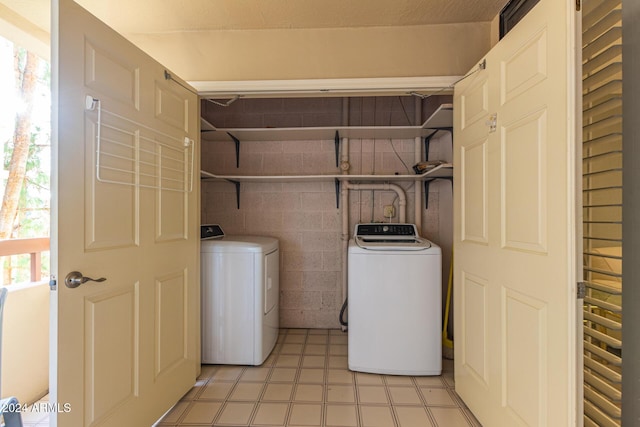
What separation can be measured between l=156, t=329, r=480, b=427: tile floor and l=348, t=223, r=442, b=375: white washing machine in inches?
4.7

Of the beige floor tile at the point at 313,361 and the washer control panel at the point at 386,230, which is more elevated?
the washer control panel at the point at 386,230

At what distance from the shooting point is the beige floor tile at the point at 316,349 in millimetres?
2453

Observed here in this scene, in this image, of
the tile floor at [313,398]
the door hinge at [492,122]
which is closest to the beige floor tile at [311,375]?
the tile floor at [313,398]

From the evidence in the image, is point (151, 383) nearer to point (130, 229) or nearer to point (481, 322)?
point (130, 229)

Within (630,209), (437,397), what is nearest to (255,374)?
(437,397)

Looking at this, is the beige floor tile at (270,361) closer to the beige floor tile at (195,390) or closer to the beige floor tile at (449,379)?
the beige floor tile at (195,390)

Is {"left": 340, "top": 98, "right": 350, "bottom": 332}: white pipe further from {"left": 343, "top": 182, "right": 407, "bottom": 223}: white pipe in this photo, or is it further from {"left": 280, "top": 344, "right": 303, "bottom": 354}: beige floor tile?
{"left": 280, "top": 344, "right": 303, "bottom": 354}: beige floor tile

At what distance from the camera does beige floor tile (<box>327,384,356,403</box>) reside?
184 centimetres

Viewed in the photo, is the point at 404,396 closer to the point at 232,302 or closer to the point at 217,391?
the point at 217,391

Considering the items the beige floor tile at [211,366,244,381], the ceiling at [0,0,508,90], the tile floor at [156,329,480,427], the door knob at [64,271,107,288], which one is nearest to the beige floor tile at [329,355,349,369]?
the tile floor at [156,329,480,427]

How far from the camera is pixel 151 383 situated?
1.52m

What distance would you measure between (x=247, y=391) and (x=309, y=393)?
39 cm

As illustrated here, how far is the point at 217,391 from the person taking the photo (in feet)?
6.30

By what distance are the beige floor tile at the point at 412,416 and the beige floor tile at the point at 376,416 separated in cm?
5
